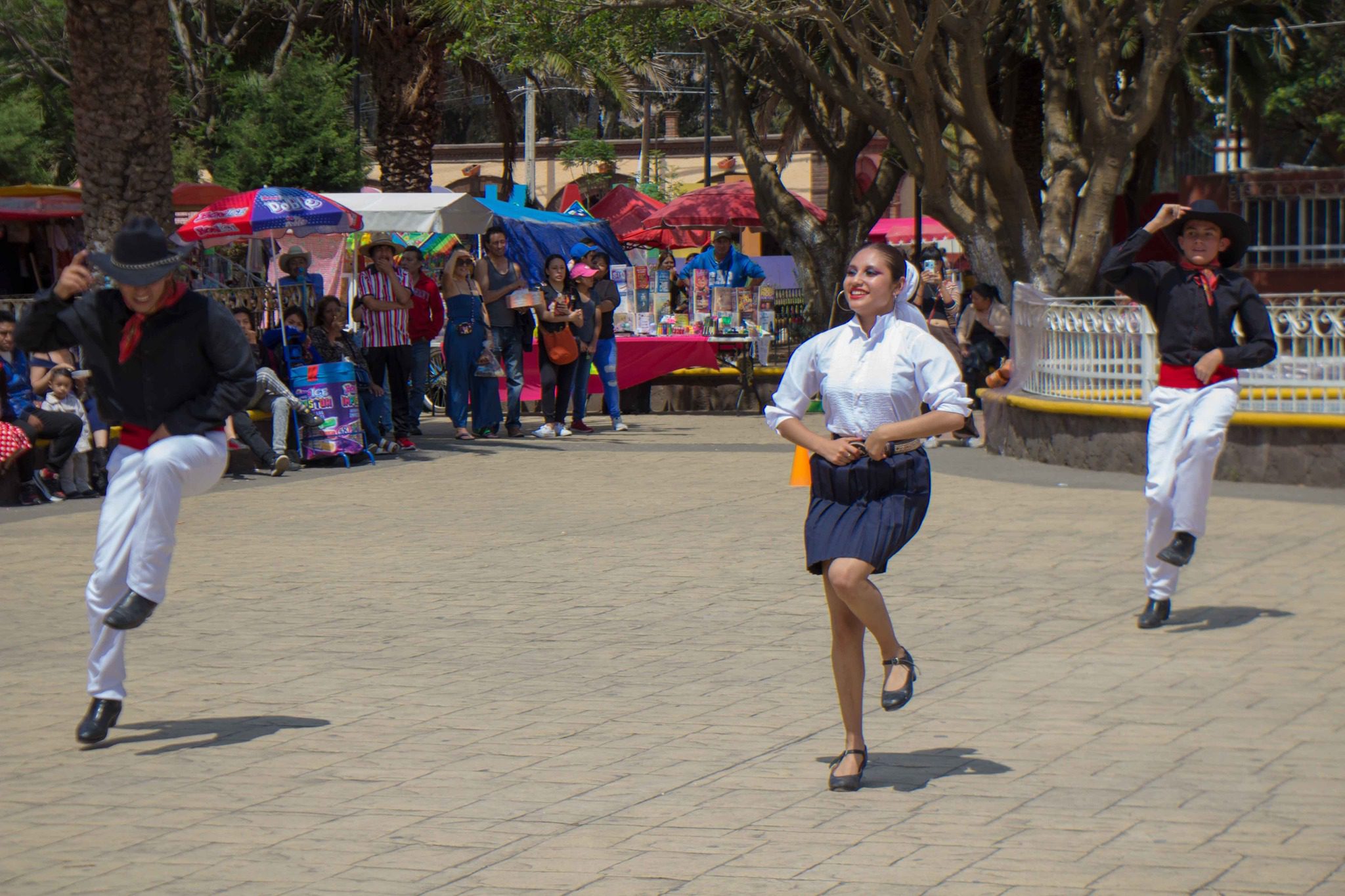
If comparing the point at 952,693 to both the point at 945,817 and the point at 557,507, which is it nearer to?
the point at 945,817

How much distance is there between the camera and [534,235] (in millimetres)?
22703

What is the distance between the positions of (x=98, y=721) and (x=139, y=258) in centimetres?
164

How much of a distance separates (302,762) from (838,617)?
1861 mm

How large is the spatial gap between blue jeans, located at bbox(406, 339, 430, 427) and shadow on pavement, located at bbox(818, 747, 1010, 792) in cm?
1129

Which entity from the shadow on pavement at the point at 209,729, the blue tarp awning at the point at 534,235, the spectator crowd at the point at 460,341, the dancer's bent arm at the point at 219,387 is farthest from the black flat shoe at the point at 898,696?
the blue tarp awning at the point at 534,235

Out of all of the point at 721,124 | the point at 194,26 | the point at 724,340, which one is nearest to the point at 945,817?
the point at 724,340

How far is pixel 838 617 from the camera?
5.45 m

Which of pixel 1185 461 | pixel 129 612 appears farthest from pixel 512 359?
pixel 129 612

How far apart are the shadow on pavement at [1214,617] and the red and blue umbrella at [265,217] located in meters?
9.40

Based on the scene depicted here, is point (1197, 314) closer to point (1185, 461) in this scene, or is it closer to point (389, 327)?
point (1185, 461)

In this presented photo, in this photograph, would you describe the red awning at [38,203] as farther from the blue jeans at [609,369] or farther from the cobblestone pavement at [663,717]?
the cobblestone pavement at [663,717]

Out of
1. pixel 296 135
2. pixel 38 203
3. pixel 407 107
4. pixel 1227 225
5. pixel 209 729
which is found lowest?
pixel 209 729

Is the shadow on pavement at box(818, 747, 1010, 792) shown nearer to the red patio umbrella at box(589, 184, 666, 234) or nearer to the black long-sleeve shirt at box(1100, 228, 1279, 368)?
the black long-sleeve shirt at box(1100, 228, 1279, 368)

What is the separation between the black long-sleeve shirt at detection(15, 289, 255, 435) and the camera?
20.2 ft
